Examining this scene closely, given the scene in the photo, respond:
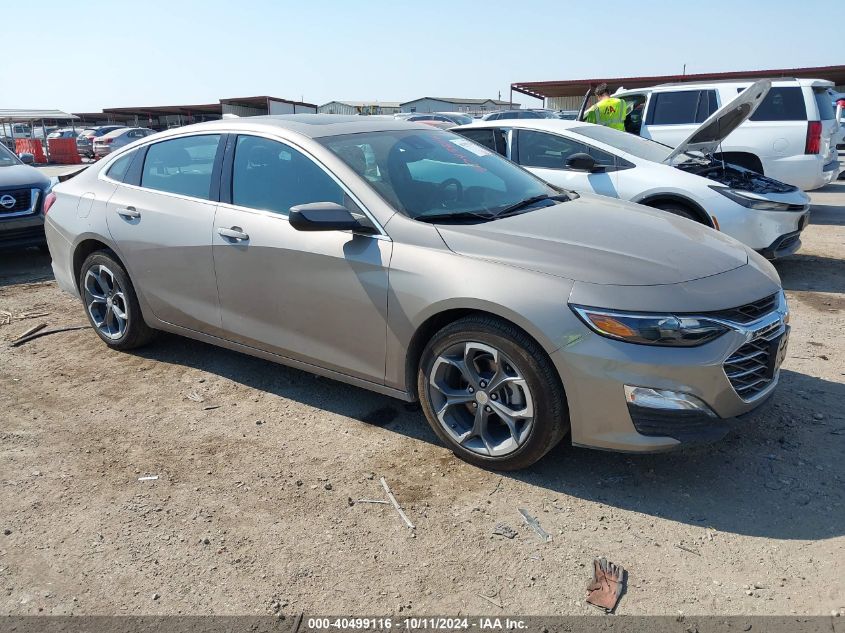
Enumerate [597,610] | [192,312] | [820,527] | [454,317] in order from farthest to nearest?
[192,312]
[454,317]
[820,527]
[597,610]

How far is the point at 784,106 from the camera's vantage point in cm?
989

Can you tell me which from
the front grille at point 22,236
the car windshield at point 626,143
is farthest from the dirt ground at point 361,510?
the front grille at point 22,236

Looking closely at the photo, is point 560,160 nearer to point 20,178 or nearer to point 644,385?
point 644,385

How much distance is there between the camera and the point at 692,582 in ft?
8.37

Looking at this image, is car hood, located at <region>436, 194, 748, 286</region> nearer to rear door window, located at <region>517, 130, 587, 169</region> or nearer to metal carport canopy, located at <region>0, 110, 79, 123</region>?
rear door window, located at <region>517, 130, 587, 169</region>

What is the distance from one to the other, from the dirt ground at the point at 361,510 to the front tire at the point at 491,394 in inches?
6.7

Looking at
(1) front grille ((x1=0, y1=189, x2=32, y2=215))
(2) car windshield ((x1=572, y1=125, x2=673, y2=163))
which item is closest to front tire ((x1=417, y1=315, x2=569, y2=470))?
(2) car windshield ((x1=572, y1=125, x2=673, y2=163))

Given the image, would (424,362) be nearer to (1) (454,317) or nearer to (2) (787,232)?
(1) (454,317)

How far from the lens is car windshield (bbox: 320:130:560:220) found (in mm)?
3600

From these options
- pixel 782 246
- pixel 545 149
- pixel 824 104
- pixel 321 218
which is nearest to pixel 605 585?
pixel 321 218

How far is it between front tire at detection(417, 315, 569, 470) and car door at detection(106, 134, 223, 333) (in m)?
1.58

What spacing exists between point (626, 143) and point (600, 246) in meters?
4.46

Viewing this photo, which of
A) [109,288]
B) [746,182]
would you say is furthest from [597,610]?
[746,182]

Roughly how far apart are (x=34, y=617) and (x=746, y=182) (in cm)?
684
